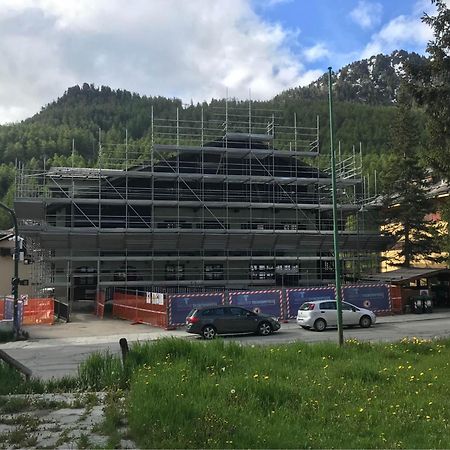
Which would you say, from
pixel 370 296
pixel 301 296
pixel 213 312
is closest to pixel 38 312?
pixel 213 312

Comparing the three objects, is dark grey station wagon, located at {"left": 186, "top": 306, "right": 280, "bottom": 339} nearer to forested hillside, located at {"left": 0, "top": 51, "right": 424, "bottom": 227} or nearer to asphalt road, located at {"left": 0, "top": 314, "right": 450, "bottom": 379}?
asphalt road, located at {"left": 0, "top": 314, "right": 450, "bottom": 379}

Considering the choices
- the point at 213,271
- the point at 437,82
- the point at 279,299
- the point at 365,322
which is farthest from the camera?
the point at 213,271

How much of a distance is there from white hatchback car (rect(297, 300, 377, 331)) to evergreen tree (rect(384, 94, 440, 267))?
17.1 meters

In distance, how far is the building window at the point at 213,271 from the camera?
148 feet

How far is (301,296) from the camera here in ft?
107

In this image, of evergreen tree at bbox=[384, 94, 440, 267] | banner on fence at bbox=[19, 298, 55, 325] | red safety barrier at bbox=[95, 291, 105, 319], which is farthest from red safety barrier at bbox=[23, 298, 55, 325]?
evergreen tree at bbox=[384, 94, 440, 267]

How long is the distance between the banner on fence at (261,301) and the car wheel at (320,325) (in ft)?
14.5

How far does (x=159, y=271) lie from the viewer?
44.7m

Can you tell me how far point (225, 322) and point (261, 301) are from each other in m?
6.30

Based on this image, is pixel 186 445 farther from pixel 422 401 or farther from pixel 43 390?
pixel 43 390

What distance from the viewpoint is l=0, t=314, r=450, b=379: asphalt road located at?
20781 mm

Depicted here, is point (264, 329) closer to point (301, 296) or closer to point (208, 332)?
point (208, 332)

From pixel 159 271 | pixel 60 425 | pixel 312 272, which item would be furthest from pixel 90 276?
pixel 60 425

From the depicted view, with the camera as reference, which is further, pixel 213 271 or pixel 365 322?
pixel 213 271
